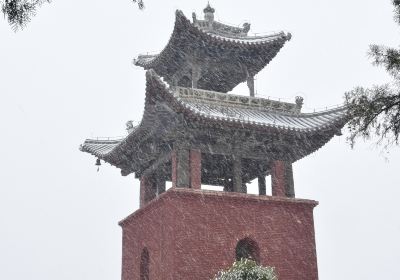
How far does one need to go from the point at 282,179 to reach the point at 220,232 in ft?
9.24

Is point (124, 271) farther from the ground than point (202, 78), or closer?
closer

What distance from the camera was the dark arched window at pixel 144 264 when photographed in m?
17.3

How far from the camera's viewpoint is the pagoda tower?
A: 15266 millimetres

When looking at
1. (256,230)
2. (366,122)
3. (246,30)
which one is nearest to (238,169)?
(256,230)

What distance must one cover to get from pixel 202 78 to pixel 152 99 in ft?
13.8

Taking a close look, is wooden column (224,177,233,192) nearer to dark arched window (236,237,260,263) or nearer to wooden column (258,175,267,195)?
wooden column (258,175,267,195)

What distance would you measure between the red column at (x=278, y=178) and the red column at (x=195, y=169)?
2469 millimetres

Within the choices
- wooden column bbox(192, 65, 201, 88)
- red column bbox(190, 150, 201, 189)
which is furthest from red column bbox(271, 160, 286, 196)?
wooden column bbox(192, 65, 201, 88)

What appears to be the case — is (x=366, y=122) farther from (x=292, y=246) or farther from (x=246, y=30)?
(x=246, y=30)

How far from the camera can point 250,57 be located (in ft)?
64.0

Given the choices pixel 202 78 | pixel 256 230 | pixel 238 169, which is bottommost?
pixel 256 230

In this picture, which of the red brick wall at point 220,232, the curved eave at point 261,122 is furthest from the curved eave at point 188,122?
the red brick wall at point 220,232

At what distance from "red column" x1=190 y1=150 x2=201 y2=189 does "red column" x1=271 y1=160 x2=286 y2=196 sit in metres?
2.47

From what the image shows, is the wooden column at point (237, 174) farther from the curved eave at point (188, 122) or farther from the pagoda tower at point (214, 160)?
the curved eave at point (188, 122)
